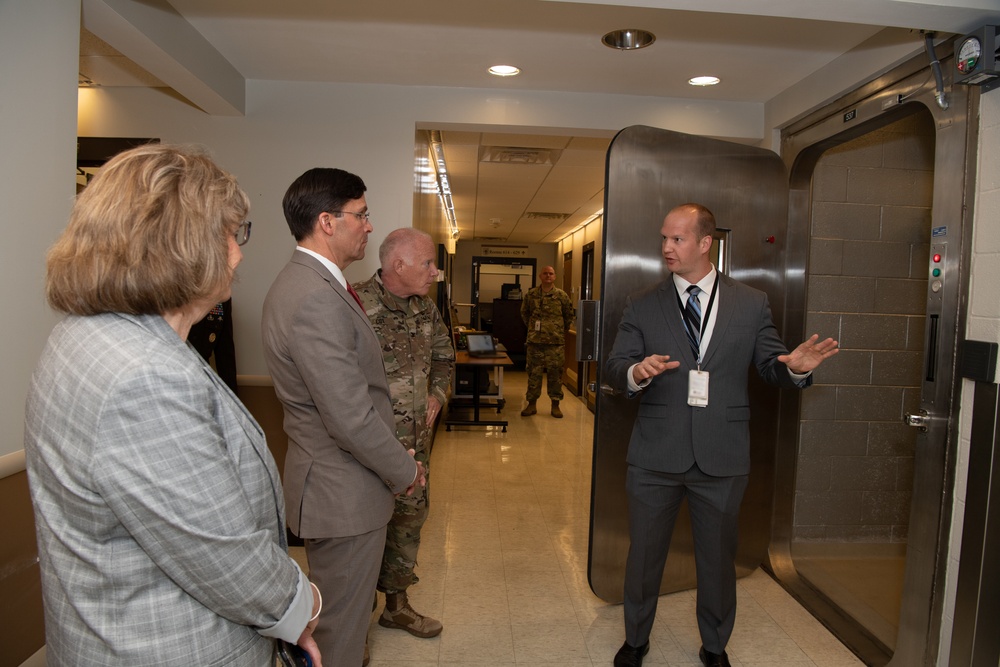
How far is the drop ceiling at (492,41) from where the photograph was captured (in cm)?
210

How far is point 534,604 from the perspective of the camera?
2.85 meters

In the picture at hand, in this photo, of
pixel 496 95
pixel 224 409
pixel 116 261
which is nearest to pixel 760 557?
pixel 496 95

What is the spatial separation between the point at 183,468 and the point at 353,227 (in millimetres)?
1098

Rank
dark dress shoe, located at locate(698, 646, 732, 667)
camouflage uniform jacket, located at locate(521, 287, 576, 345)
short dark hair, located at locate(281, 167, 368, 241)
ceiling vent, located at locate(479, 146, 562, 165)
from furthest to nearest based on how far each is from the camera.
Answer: camouflage uniform jacket, located at locate(521, 287, 576, 345)
ceiling vent, located at locate(479, 146, 562, 165)
dark dress shoe, located at locate(698, 646, 732, 667)
short dark hair, located at locate(281, 167, 368, 241)

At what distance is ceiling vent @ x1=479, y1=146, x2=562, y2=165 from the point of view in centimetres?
529

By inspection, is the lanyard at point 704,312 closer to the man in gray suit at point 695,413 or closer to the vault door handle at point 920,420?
the man in gray suit at point 695,413

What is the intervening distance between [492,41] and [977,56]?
1.72 m

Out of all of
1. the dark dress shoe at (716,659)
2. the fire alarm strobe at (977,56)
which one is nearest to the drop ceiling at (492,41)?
the fire alarm strobe at (977,56)

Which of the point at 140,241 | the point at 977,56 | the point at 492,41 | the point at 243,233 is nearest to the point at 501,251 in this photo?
the point at 492,41

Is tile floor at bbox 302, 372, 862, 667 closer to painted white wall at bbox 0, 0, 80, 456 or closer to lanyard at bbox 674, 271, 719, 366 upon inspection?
lanyard at bbox 674, 271, 719, 366

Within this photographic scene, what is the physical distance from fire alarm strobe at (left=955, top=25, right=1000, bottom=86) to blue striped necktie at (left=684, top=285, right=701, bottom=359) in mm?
1018

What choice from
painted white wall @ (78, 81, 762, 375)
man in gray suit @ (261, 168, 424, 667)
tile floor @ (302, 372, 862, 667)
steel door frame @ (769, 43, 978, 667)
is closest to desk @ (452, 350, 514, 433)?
tile floor @ (302, 372, 862, 667)

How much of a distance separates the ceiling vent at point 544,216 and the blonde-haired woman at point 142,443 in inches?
325

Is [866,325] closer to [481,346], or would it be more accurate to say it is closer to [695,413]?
[695,413]
